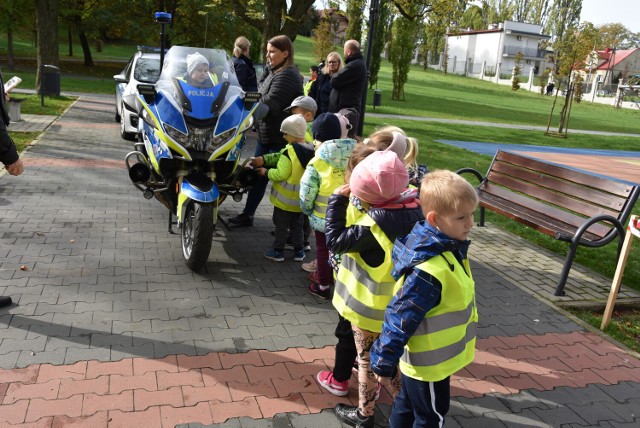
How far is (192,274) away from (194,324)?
3.24 ft

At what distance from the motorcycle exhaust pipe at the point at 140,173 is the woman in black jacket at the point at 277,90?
1.15m

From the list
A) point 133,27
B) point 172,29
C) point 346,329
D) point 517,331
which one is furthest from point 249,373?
point 133,27

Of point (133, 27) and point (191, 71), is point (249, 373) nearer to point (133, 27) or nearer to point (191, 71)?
point (191, 71)

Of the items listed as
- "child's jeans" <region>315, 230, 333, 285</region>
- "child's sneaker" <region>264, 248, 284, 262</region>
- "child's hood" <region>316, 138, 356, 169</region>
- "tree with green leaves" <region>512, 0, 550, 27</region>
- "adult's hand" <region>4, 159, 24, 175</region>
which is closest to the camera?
"adult's hand" <region>4, 159, 24, 175</region>

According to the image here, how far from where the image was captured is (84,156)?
971cm

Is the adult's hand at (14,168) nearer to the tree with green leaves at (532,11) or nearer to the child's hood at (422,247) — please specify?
the child's hood at (422,247)

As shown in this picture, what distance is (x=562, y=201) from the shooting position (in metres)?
6.25

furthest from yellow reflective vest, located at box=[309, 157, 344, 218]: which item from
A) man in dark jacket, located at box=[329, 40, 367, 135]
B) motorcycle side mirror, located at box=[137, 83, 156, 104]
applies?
man in dark jacket, located at box=[329, 40, 367, 135]

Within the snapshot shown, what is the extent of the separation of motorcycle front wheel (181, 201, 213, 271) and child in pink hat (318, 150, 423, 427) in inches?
73.2

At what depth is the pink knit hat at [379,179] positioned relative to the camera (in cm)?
286

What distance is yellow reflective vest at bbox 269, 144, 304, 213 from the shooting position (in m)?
5.18

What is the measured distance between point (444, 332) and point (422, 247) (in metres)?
0.41

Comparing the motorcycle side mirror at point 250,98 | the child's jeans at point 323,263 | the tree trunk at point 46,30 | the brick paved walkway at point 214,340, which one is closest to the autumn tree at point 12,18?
the tree trunk at point 46,30

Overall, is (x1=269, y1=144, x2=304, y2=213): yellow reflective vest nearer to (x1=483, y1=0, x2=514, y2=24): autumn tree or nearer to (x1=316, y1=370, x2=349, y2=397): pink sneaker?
(x1=316, y1=370, x2=349, y2=397): pink sneaker
